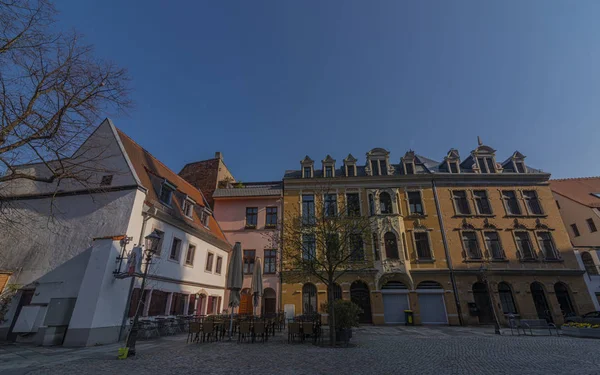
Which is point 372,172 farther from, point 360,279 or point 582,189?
point 582,189

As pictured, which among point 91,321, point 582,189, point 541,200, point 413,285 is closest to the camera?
point 91,321

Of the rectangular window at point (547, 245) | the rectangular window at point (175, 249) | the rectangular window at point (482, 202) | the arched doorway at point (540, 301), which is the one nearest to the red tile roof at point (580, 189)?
the rectangular window at point (547, 245)

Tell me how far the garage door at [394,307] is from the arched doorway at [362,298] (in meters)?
1.25

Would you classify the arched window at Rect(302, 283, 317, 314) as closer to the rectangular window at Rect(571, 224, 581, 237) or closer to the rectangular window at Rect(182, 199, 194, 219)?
the rectangular window at Rect(182, 199, 194, 219)

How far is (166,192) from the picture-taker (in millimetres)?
18000

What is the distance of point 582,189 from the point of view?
1136 inches

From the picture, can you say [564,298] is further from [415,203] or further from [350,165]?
[350,165]

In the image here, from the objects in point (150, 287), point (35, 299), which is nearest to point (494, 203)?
point (150, 287)

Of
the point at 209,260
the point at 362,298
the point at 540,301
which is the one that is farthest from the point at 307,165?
the point at 540,301

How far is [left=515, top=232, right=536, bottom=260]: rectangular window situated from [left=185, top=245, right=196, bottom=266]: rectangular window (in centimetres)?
2585

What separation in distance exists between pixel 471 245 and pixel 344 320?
17.0 meters

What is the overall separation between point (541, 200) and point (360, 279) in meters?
17.7

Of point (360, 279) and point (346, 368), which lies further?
point (360, 279)

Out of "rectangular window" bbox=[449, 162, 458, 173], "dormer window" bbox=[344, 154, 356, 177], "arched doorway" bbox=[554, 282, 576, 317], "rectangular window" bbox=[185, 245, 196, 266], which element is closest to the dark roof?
"dormer window" bbox=[344, 154, 356, 177]
